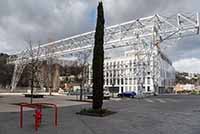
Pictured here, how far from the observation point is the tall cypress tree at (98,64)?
16.6 m

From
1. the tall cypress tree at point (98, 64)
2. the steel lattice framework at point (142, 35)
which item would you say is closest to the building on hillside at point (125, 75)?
the steel lattice framework at point (142, 35)

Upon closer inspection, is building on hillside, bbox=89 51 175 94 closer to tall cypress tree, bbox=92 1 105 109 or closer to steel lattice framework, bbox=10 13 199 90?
steel lattice framework, bbox=10 13 199 90

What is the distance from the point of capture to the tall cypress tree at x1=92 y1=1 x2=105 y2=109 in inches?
654

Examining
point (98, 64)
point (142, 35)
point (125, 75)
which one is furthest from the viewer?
point (125, 75)

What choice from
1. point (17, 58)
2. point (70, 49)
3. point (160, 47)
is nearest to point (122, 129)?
point (160, 47)

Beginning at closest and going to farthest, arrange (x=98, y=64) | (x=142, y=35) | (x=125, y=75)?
(x=98, y=64) → (x=142, y=35) → (x=125, y=75)

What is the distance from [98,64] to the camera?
17094mm

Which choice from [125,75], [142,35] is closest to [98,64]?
[142,35]

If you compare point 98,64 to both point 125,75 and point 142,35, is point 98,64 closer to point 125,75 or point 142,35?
point 142,35

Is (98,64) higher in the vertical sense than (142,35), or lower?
lower

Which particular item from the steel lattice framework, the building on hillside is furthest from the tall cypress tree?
the building on hillside

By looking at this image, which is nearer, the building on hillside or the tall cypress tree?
the tall cypress tree

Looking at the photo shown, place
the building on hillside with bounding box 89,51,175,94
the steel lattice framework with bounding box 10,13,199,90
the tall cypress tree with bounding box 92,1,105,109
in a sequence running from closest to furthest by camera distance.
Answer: the tall cypress tree with bounding box 92,1,105,109, the steel lattice framework with bounding box 10,13,199,90, the building on hillside with bounding box 89,51,175,94

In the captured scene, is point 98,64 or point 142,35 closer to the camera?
point 98,64
